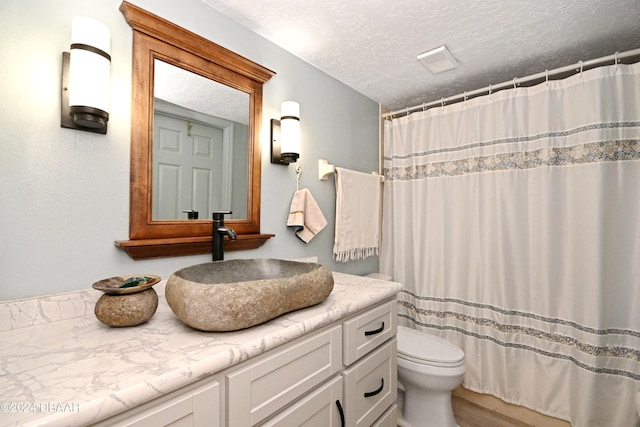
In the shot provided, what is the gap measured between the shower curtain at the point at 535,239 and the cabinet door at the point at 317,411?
4.34ft

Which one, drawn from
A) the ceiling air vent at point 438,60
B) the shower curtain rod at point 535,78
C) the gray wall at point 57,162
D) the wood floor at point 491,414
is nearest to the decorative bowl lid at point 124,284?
the gray wall at point 57,162

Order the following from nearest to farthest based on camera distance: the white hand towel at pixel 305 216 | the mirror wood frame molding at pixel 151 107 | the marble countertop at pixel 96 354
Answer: the marble countertop at pixel 96 354 < the mirror wood frame molding at pixel 151 107 < the white hand towel at pixel 305 216

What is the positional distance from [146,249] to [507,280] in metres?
1.99

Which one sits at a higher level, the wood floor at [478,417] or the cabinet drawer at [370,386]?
the cabinet drawer at [370,386]

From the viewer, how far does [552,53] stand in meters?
1.69

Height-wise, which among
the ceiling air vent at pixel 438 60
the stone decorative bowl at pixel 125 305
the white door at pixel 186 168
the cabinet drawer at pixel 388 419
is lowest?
the cabinet drawer at pixel 388 419

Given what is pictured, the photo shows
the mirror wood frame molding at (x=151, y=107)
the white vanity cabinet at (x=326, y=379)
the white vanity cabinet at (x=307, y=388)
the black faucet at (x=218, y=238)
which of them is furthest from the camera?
the black faucet at (x=218, y=238)

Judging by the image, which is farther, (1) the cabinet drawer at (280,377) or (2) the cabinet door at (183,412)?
(1) the cabinet drawer at (280,377)

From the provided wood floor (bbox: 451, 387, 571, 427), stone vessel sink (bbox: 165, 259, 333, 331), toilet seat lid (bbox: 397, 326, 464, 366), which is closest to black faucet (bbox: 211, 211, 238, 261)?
stone vessel sink (bbox: 165, 259, 333, 331)

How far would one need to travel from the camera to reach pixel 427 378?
5.13ft

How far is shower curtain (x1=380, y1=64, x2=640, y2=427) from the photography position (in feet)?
4.96

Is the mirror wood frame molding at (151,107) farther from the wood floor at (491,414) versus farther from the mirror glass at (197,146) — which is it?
the wood floor at (491,414)

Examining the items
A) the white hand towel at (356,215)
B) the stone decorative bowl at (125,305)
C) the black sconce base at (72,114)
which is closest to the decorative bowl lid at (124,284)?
the stone decorative bowl at (125,305)

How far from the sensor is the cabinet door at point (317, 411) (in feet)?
2.77
